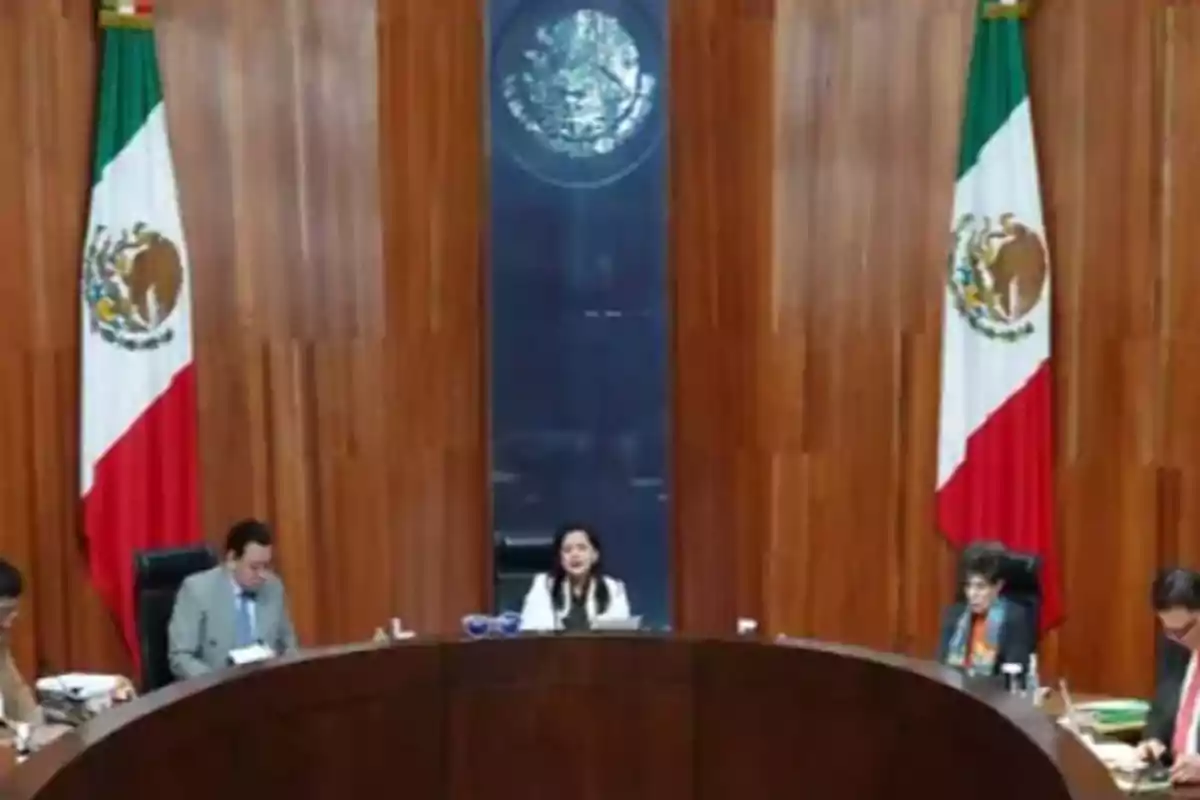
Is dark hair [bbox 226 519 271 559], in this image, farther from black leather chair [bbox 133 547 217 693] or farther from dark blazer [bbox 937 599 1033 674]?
dark blazer [bbox 937 599 1033 674]

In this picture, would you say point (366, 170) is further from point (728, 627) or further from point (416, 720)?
point (416, 720)

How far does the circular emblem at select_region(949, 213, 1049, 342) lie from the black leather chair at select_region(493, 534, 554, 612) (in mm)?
1912

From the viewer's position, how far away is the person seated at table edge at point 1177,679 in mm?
3875

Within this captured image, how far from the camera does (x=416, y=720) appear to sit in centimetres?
401

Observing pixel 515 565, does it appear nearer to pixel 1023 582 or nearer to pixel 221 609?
pixel 221 609

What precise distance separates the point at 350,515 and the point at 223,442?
0.55 metres

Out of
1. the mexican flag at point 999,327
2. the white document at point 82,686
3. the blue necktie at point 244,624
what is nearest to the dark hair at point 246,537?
the blue necktie at point 244,624

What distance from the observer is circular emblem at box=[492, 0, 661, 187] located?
667 cm

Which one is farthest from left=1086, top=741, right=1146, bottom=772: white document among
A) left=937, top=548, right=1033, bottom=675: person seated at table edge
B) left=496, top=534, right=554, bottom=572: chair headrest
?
left=496, top=534, right=554, bottom=572: chair headrest

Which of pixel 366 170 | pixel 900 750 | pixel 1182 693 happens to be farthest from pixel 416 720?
pixel 366 170

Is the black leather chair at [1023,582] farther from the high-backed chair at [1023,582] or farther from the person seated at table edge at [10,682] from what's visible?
the person seated at table edge at [10,682]

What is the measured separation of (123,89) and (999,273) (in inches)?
126

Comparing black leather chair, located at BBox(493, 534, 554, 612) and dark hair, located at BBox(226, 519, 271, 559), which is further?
black leather chair, located at BBox(493, 534, 554, 612)

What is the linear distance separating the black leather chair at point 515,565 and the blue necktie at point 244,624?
162cm
